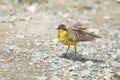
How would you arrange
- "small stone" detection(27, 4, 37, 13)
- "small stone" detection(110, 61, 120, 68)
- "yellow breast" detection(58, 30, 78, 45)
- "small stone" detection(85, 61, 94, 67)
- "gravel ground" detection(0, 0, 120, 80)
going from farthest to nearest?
"small stone" detection(27, 4, 37, 13) → "small stone" detection(110, 61, 120, 68) → "small stone" detection(85, 61, 94, 67) → "yellow breast" detection(58, 30, 78, 45) → "gravel ground" detection(0, 0, 120, 80)

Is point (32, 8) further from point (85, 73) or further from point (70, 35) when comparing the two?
point (85, 73)

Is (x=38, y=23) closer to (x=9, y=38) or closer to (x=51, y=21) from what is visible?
(x=51, y=21)

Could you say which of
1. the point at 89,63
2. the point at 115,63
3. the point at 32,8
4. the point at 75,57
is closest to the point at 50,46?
the point at 75,57

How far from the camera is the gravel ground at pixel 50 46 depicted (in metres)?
8.59

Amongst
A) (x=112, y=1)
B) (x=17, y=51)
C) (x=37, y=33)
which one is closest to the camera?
(x=17, y=51)

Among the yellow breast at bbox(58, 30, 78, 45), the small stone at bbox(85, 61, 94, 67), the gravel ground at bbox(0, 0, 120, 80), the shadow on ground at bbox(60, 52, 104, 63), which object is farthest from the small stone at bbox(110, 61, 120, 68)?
the yellow breast at bbox(58, 30, 78, 45)

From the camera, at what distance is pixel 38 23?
468 inches

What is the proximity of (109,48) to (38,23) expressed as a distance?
228cm

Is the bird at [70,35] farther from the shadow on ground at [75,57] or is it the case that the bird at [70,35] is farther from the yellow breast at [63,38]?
the shadow on ground at [75,57]

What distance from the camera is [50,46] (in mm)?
9930

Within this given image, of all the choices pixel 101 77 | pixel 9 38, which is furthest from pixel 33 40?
pixel 101 77

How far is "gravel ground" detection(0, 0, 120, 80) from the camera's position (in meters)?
8.59

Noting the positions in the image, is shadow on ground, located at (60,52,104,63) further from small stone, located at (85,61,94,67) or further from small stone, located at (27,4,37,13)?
small stone, located at (27,4,37,13)

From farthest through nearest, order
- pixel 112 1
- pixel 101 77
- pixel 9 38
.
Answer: pixel 112 1
pixel 9 38
pixel 101 77
